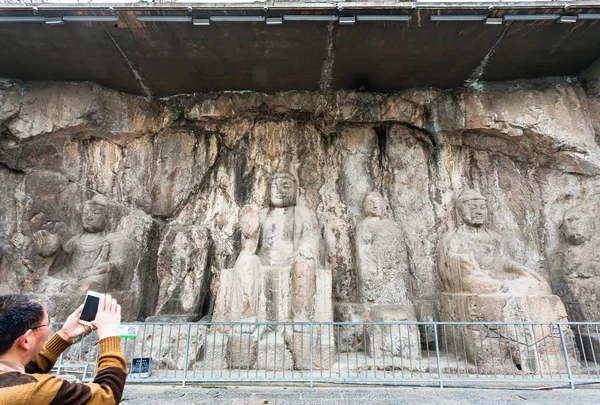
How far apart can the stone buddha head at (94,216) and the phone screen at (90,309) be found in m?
6.36

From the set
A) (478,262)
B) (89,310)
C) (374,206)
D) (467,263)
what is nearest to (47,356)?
(89,310)

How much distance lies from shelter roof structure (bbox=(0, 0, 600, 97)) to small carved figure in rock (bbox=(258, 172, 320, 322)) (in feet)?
7.03

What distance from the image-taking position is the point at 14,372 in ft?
5.24

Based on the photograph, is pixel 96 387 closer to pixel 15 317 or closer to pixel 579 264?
pixel 15 317

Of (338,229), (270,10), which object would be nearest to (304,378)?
(338,229)

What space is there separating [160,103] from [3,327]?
732cm

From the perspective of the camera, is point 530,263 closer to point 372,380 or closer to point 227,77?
point 372,380

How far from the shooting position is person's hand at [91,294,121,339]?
1.86m

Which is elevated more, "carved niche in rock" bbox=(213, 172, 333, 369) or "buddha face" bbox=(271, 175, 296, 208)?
"buddha face" bbox=(271, 175, 296, 208)

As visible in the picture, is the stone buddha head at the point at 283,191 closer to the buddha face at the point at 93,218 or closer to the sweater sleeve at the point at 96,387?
the buddha face at the point at 93,218

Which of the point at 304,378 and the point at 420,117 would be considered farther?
the point at 420,117

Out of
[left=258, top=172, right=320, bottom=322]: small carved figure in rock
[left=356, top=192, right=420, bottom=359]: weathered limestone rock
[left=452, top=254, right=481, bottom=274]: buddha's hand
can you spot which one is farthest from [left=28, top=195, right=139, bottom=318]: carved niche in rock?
[left=452, top=254, right=481, bottom=274]: buddha's hand

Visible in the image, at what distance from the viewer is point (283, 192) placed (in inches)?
305

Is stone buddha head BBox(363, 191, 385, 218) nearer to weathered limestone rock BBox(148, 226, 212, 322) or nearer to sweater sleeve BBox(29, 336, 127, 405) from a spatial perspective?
weathered limestone rock BBox(148, 226, 212, 322)
